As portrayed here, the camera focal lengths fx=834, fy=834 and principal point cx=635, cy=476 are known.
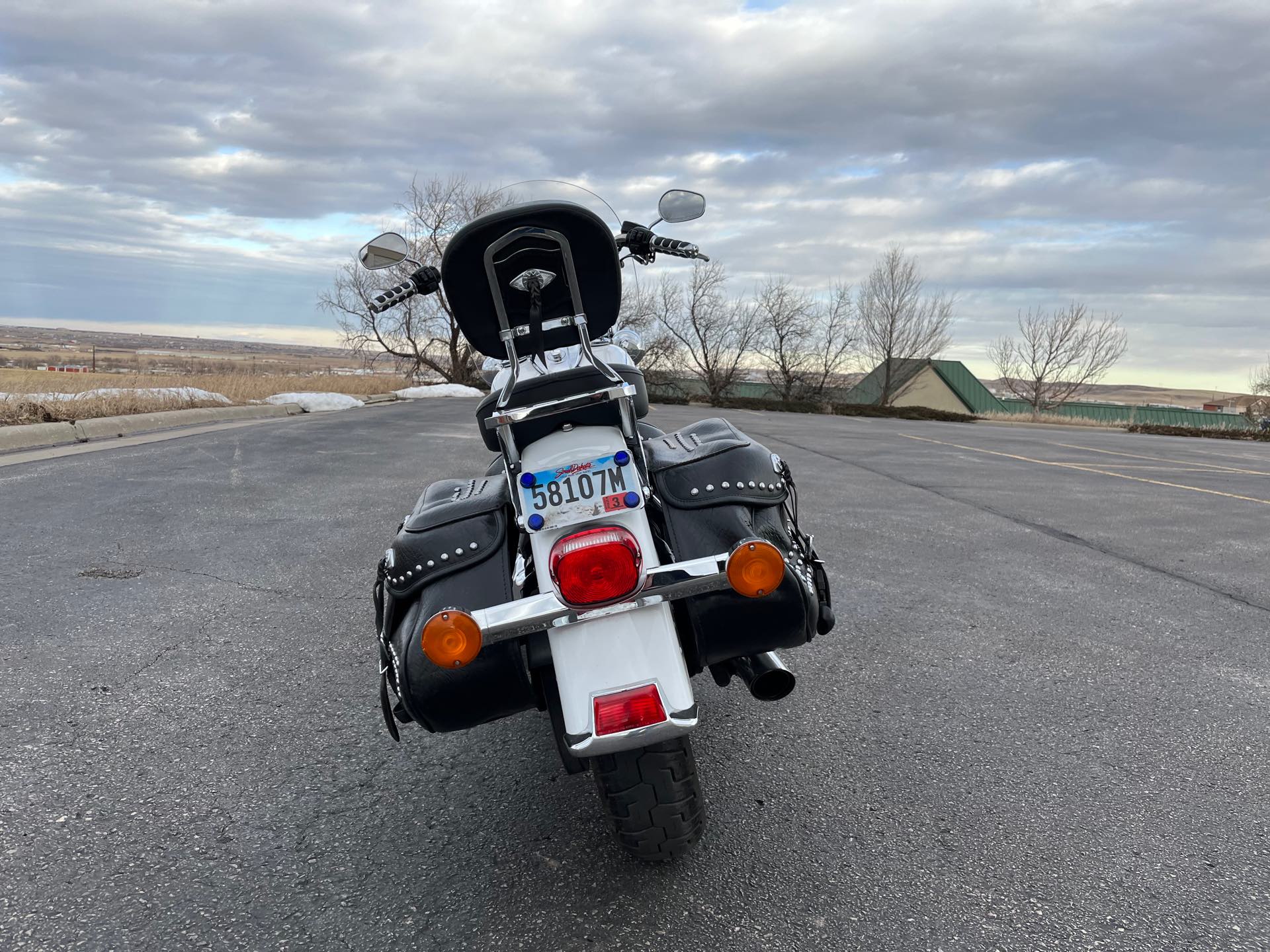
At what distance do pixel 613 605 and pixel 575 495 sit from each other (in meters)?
0.30

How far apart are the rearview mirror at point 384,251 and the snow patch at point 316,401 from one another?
16.3 m

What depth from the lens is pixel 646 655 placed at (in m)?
1.99

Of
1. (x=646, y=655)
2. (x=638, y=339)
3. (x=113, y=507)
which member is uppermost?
(x=638, y=339)

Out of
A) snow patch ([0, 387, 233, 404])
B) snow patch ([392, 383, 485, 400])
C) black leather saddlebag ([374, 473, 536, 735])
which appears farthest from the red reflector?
snow patch ([392, 383, 485, 400])

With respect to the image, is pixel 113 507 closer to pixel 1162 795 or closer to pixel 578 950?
pixel 578 950

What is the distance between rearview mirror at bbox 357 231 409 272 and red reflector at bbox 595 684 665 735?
1.93 meters

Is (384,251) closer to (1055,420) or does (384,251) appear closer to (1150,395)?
(1055,420)

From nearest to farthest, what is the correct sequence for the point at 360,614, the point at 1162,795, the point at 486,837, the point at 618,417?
the point at 618,417
the point at 486,837
the point at 1162,795
the point at 360,614

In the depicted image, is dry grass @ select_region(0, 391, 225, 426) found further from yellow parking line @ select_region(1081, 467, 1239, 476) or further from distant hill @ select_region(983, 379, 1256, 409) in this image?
distant hill @ select_region(983, 379, 1256, 409)

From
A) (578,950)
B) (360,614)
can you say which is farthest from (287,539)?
(578,950)

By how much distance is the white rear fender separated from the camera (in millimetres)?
1920

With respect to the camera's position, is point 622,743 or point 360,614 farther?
point 360,614

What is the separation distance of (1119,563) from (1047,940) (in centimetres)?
450

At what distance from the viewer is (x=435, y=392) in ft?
90.4
